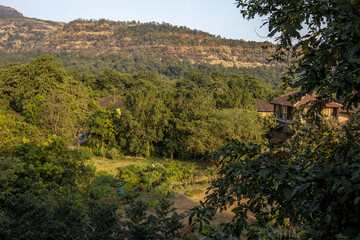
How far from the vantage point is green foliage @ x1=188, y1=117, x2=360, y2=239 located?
4.79 ft

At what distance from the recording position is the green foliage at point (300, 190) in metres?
1.46

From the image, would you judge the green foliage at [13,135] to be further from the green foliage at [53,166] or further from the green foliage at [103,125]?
the green foliage at [103,125]

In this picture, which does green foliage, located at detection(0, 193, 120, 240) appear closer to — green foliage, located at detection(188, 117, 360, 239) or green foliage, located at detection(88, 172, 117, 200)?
green foliage, located at detection(188, 117, 360, 239)

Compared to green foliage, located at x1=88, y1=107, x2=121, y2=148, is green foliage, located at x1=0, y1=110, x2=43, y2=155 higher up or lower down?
higher up

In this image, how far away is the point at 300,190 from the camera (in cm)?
160

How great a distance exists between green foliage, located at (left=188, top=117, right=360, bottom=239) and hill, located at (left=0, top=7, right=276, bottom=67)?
105 metres

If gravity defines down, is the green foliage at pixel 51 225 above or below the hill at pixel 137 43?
below

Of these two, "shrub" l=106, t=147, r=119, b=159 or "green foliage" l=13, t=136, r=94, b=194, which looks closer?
"green foliage" l=13, t=136, r=94, b=194

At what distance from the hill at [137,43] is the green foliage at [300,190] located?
346 feet

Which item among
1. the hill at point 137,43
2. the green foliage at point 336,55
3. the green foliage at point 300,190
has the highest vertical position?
the hill at point 137,43

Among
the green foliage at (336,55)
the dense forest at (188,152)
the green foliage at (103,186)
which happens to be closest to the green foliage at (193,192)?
the dense forest at (188,152)

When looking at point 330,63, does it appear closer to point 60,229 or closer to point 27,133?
point 60,229

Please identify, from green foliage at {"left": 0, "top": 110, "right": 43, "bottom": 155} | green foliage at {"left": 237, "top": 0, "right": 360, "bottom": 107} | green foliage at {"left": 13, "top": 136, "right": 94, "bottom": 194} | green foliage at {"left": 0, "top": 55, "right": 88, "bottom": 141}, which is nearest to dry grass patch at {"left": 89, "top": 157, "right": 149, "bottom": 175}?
green foliage at {"left": 0, "top": 55, "right": 88, "bottom": 141}

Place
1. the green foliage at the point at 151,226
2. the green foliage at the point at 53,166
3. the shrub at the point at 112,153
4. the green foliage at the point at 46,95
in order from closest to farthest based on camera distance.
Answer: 1. the green foliage at the point at 151,226
2. the green foliage at the point at 53,166
3. the green foliage at the point at 46,95
4. the shrub at the point at 112,153
